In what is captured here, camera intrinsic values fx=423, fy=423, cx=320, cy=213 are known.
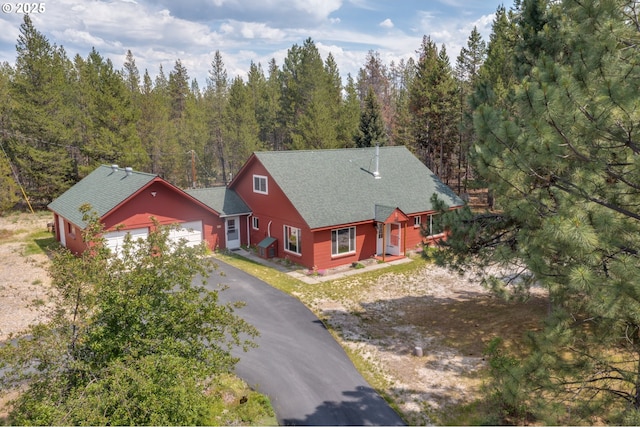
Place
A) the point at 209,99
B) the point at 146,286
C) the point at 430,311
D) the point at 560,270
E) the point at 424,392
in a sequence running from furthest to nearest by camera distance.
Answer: the point at 209,99
the point at 430,311
the point at 424,392
the point at 146,286
the point at 560,270

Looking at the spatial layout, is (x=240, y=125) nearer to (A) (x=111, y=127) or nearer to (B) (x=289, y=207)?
(A) (x=111, y=127)

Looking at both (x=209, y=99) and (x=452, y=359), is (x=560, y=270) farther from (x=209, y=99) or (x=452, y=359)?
(x=209, y=99)

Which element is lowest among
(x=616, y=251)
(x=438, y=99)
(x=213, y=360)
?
(x=213, y=360)

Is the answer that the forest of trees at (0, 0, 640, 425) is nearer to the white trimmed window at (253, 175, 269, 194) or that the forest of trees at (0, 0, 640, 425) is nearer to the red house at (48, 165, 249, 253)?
the white trimmed window at (253, 175, 269, 194)

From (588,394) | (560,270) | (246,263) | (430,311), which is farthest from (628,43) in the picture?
(246,263)

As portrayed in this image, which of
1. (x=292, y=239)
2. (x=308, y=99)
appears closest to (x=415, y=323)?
(x=292, y=239)

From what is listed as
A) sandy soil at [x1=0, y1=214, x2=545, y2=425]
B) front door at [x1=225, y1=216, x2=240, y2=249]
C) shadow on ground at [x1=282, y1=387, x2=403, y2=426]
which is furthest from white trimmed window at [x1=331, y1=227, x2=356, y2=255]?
shadow on ground at [x1=282, y1=387, x2=403, y2=426]

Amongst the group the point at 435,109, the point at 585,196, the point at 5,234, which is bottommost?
the point at 5,234
